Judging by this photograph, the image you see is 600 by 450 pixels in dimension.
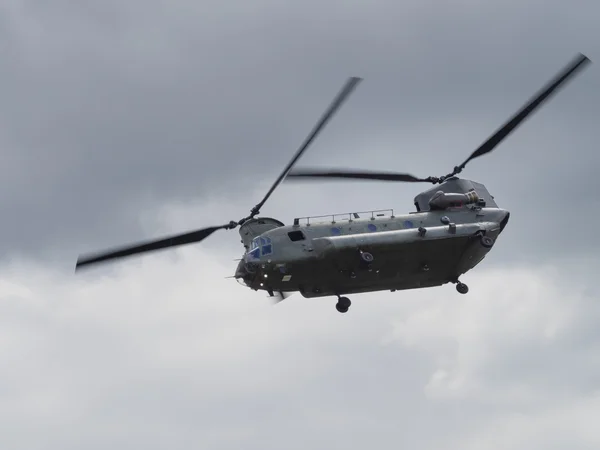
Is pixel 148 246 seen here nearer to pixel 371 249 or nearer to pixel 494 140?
pixel 371 249

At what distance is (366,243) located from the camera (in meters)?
55.7

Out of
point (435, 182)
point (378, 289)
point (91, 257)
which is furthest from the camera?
point (435, 182)

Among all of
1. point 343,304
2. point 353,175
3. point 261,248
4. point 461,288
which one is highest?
point 353,175

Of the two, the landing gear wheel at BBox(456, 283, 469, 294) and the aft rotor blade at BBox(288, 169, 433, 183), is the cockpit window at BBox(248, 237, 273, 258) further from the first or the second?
the landing gear wheel at BBox(456, 283, 469, 294)

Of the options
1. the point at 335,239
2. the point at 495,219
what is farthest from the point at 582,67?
the point at 335,239

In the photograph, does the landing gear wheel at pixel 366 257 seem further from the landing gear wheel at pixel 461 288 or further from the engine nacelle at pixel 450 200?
the engine nacelle at pixel 450 200

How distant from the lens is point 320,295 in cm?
5719

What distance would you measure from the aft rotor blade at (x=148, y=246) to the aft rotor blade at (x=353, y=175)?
24.5 feet

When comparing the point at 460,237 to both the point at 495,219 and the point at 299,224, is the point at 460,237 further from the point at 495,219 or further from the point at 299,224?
the point at 299,224

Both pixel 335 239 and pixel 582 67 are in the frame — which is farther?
pixel 582 67

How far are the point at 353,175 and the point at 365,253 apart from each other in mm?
5723

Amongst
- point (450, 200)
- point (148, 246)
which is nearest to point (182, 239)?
point (148, 246)

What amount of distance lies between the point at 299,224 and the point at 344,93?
8722 millimetres

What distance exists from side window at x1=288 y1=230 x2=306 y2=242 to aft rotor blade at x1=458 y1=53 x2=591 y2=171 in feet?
49.6
